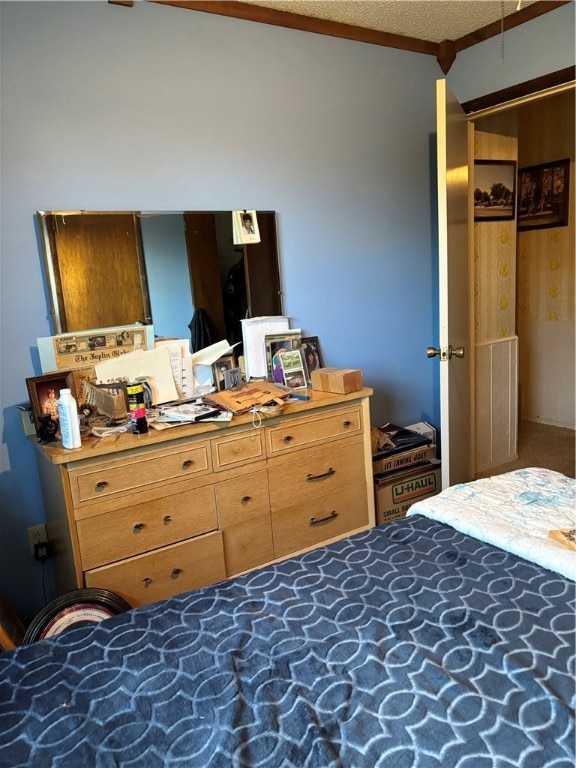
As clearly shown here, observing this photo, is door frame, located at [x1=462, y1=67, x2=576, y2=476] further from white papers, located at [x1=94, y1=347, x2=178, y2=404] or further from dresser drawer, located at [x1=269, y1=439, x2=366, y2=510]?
A: white papers, located at [x1=94, y1=347, x2=178, y2=404]

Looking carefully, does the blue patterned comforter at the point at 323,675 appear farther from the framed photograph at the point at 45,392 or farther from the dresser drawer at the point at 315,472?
the framed photograph at the point at 45,392

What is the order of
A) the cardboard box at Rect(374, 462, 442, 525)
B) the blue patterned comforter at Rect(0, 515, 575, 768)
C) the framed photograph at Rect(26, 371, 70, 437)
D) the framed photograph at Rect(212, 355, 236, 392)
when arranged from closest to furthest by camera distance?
the blue patterned comforter at Rect(0, 515, 575, 768) → the framed photograph at Rect(26, 371, 70, 437) → the framed photograph at Rect(212, 355, 236, 392) → the cardboard box at Rect(374, 462, 442, 525)

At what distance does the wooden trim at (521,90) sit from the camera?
271 cm

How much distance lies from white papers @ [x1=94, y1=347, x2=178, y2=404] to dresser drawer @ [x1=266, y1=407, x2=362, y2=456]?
18.7 inches

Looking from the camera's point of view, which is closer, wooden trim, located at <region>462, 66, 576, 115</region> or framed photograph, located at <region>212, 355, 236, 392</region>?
framed photograph, located at <region>212, 355, 236, 392</region>

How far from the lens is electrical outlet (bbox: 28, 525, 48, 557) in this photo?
2.27 meters

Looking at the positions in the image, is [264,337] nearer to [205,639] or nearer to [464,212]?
[464,212]

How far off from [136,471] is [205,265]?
1018 mm

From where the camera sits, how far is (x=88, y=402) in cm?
219

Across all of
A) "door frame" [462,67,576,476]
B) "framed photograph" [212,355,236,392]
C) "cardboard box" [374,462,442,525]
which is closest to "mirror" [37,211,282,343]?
"framed photograph" [212,355,236,392]

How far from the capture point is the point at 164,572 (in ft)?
6.76

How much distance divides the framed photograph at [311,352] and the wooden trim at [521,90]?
61.7 inches

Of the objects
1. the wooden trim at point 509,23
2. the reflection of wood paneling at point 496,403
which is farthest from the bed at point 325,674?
the wooden trim at point 509,23

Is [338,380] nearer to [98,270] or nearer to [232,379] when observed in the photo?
[232,379]
